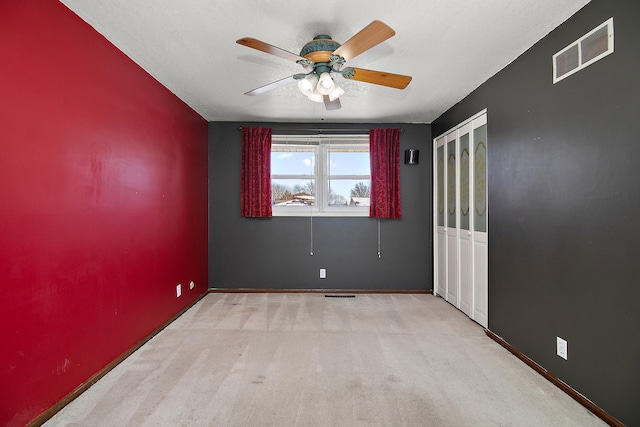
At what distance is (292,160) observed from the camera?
188 inches

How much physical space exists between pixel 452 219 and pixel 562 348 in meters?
2.07

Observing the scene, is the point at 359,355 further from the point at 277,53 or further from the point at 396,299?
the point at 277,53

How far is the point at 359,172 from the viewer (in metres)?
4.76

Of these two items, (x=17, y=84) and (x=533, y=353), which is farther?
(x=533, y=353)

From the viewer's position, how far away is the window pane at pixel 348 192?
4.77m

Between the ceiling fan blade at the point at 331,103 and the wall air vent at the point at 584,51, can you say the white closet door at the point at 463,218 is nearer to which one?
the wall air vent at the point at 584,51

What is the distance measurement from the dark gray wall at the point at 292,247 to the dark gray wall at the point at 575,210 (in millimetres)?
1742

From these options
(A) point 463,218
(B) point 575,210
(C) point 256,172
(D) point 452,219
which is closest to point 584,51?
(B) point 575,210

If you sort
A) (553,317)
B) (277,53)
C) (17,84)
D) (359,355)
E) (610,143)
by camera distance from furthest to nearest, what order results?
(359,355)
(553,317)
(277,53)
(610,143)
(17,84)

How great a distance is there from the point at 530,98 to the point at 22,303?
3579 millimetres

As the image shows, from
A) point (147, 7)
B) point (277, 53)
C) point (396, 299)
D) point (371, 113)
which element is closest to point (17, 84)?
point (147, 7)

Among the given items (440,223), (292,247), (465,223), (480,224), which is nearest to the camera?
(480,224)

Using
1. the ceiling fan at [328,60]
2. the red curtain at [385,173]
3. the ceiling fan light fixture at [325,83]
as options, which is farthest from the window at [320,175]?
the ceiling fan light fixture at [325,83]

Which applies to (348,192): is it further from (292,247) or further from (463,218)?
(463,218)
